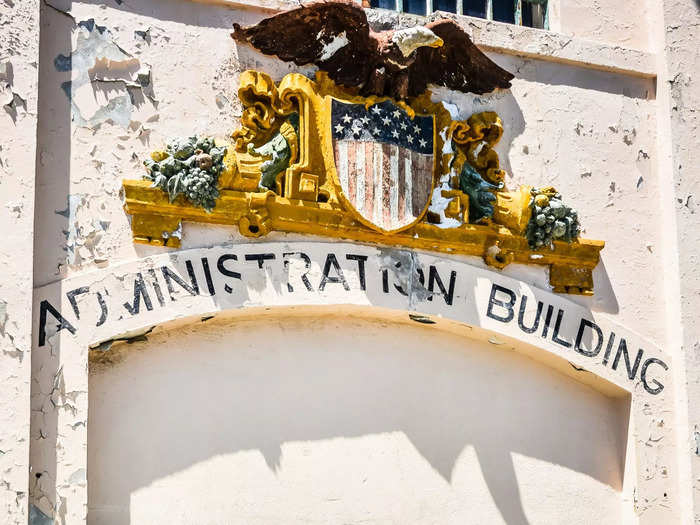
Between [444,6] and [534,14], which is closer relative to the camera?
[444,6]

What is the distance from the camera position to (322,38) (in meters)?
9.45

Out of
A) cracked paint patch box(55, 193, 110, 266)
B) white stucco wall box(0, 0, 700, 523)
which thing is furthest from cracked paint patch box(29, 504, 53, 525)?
cracked paint patch box(55, 193, 110, 266)

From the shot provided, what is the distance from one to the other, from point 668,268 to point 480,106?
5.29ft

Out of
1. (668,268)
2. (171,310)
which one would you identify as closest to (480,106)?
(668,268)

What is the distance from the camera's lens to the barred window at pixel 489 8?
10.2m

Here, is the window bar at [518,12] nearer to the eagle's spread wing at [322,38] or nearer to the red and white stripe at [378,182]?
the eagle's spread wing at [322,38]

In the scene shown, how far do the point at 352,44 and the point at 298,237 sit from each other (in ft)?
4.10

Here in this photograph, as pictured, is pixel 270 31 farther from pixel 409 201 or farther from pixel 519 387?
pixel 519 387

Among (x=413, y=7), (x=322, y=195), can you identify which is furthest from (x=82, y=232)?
(x=413, y=7)

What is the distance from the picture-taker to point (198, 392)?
8.91 meters

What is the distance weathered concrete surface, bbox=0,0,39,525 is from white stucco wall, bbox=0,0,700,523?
1cm

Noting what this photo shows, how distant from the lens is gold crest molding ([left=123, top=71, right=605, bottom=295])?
898 cm

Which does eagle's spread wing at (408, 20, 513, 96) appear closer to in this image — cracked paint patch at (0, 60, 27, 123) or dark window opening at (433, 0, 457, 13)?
dark window opening at (433, 0, 457, 13)

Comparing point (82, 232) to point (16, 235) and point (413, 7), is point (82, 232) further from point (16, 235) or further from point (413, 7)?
point (413, 7)
